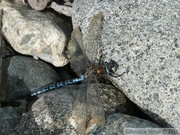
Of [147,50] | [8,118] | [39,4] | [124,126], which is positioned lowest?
[8,118]

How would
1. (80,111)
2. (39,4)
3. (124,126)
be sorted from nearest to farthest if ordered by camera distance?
1. (124,126)
2. (80,111)
3. (39,4)

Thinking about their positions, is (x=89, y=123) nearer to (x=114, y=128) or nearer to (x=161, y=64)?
(x=114, y=128)

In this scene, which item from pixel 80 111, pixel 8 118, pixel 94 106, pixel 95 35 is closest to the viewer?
pixel 80 111

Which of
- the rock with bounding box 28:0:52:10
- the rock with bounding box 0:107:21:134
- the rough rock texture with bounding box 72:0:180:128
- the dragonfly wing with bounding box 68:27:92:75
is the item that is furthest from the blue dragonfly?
the rock with bounding box 28:0:52:10

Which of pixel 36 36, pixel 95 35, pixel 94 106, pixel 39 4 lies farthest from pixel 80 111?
pixel 39 4

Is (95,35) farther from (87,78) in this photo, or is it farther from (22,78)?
(22,78)

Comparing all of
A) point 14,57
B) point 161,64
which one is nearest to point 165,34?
point 161,64
